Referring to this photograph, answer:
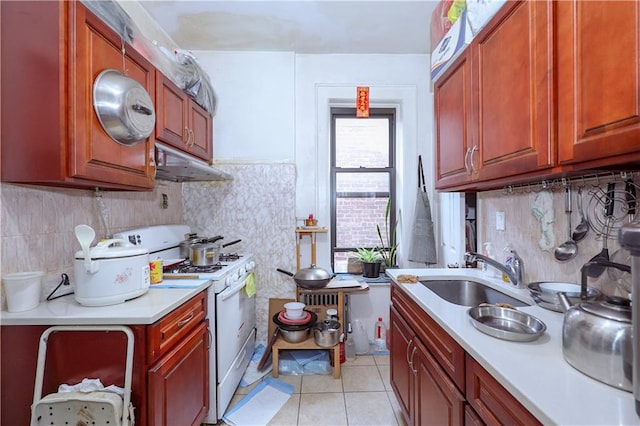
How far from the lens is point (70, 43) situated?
1.11 metres

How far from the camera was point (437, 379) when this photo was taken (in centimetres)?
115

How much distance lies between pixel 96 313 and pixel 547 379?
152cm

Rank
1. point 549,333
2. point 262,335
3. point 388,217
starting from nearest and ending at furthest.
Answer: point 549,333 < point 262,335 < point 388,217

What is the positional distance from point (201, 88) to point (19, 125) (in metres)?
1.37

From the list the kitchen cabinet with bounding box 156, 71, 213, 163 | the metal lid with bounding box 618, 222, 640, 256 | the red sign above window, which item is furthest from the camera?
the red sign above window

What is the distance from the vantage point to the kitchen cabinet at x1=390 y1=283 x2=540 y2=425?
0.81 meters

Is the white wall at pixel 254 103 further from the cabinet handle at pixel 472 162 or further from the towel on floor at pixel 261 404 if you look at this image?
the towel on floor at pixel 261 404

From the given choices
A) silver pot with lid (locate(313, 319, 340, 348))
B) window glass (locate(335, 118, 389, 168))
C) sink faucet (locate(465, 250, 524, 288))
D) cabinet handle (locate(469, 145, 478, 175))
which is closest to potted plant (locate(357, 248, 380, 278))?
silver pot with lid (locate(313, 319, 340, 348))

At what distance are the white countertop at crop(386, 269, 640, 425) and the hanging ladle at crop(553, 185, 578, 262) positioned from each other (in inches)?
10.2

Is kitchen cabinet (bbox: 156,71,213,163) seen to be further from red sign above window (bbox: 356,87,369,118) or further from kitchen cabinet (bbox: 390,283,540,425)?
kitchen cabinet (bbox: 390,283,540,425)

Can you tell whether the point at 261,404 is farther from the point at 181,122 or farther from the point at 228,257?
the point at 181,122

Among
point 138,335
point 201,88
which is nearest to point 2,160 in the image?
point 138,335

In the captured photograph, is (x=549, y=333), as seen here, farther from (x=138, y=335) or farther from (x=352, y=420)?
(x=138, y=335)

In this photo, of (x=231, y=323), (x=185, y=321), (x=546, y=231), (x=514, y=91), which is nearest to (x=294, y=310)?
(x=231, y=323)
